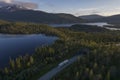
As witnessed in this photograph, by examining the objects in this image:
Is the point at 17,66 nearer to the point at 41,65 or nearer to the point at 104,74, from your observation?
the point at 41,65

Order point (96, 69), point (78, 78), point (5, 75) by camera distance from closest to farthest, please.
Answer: point (78, 78)
point (96, 69)
point (5, 75)

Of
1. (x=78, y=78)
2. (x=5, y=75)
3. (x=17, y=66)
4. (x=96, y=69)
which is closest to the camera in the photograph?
(x=78, y=78)

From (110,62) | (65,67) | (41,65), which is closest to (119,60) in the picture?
(110,62)

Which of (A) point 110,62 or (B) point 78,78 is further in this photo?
(A) point 110,62

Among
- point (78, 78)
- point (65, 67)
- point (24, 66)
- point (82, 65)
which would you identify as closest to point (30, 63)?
point (24, 66)

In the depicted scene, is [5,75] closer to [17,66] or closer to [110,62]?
[17,66]

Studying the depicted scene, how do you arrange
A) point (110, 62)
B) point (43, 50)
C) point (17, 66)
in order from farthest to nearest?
point (43, 50) → point (17, 66) → point (110, 62)

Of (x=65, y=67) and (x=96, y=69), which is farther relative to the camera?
(x=65, y=67)

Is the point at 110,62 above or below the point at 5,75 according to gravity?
above

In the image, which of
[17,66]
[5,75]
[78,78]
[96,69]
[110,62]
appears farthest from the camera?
[17,66]
